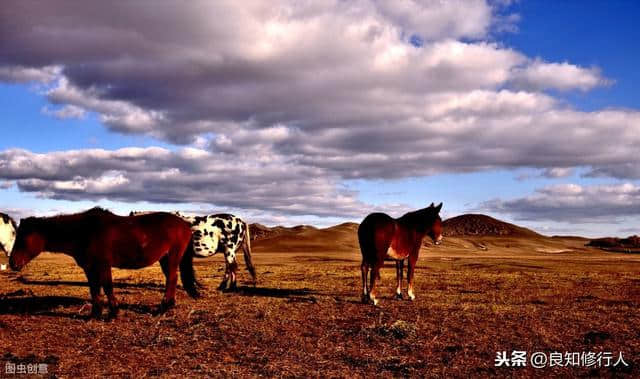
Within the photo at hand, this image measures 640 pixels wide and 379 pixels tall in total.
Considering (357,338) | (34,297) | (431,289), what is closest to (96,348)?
(357,338)

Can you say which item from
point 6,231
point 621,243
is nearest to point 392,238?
point 6,231

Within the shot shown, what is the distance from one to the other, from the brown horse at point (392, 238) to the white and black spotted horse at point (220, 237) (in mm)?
4713

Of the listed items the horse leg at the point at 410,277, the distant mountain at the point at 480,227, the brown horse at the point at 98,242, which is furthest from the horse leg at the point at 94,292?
the distant mountain at the point at 480,227

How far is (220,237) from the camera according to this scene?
17438 mm

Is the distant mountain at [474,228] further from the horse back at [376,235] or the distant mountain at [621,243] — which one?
the horse back at [376,235]

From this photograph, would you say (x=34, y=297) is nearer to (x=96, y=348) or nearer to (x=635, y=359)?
(x=96, y=348)

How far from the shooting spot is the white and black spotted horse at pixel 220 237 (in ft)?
56.1

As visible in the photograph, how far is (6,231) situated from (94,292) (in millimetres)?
10082

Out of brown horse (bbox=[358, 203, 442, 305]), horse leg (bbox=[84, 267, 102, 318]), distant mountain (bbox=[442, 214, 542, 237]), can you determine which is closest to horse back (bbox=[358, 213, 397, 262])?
brown horse (bbox=[358, 203, 442, 305])

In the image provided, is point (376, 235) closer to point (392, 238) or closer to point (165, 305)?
point (392, 238)

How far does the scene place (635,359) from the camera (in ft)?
28.2

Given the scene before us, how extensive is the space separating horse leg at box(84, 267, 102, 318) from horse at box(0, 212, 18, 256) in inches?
380

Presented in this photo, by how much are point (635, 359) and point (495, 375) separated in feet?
8.77

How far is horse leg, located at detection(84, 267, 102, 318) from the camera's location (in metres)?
11.9
